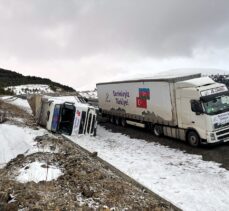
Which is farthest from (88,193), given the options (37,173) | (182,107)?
(182,107)

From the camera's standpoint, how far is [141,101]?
80.7 feet

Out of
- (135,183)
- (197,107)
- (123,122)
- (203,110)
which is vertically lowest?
(135,183)

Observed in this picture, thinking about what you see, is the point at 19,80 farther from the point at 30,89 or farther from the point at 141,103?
the point at 141,103

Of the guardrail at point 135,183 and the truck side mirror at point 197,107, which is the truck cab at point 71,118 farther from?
the truck side mirror at point 197,107

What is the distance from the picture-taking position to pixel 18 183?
12.0 metres

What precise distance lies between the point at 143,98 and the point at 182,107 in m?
4.37

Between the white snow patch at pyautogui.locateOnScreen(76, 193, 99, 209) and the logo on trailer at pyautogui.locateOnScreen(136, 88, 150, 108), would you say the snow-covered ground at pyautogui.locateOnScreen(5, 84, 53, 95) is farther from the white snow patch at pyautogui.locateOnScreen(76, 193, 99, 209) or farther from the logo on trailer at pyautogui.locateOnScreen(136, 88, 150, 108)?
the white snow patch at pyautogui.locateOnScreen(76, 193, 99, 209)

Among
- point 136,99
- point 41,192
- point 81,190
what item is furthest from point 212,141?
point 41,192

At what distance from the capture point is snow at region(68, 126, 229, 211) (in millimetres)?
11323

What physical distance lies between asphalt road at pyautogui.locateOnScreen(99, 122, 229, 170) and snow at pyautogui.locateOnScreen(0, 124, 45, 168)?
251 inches

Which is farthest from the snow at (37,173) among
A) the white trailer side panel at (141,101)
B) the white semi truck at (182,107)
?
the white trailer side panel at (141,101)

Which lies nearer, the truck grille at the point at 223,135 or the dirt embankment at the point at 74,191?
the dirt embankment at the point at 74,191

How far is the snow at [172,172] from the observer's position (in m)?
11.3

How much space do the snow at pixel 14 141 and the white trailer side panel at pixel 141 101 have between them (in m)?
6.62
